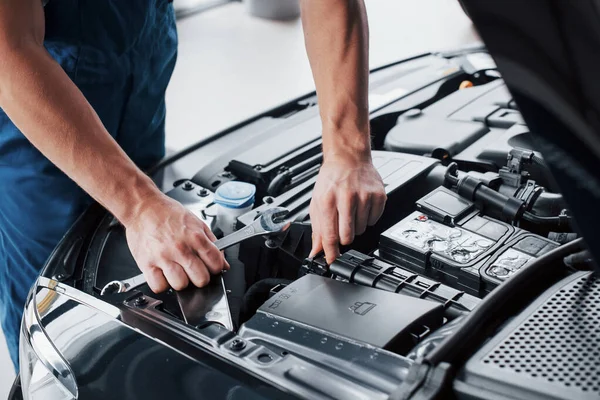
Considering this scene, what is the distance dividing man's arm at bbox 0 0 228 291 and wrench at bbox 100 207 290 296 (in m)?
0.03

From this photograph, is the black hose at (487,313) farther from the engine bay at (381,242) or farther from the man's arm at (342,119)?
the man's arm at (342,119)

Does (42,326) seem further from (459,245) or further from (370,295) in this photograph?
(459,245)

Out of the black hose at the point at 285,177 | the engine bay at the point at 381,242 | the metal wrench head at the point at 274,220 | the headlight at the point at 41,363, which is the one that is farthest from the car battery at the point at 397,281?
the headlight at the point at 41,363

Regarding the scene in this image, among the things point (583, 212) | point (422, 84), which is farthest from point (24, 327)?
point (422, 84)

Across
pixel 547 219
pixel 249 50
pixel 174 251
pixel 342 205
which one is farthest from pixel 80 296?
pixel 249 50

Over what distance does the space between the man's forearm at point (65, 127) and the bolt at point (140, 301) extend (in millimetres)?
201

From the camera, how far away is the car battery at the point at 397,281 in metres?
1.12

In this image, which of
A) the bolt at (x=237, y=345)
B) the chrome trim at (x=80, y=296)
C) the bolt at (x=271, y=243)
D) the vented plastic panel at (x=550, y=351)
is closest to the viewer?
the vented plastic panel at (x=550, y=351)

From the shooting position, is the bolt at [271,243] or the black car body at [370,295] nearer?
the black car body at [370,295]

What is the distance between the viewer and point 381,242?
1.31m

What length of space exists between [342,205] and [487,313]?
473mm

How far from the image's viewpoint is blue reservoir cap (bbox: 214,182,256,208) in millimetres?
1476

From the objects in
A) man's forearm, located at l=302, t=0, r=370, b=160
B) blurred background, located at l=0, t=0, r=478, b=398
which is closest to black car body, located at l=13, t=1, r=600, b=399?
man's forearm, located at l=302, t=0, r=370, b=160

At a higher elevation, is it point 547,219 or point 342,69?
point 342,69
